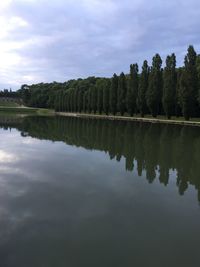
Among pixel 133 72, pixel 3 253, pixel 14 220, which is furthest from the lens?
pixel 133 72

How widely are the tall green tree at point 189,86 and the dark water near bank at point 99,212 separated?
29.6 m

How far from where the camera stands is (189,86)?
43938mm

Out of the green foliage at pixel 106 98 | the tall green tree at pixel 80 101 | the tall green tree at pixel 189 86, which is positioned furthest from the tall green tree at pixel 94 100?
the tall green tree at pixel 189 86

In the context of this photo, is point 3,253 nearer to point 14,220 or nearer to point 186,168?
point 14,220

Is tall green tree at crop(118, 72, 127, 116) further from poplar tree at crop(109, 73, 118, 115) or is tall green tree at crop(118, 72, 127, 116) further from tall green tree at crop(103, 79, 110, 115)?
tall green tree at crop(103, 79, 110, 115)

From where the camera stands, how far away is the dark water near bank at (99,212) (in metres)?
5.61

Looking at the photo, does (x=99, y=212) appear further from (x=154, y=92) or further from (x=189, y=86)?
(x=154, y=92)

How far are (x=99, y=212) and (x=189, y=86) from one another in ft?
126

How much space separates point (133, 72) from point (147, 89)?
29.0 ft

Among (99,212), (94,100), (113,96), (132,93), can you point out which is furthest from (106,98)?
(99,212)

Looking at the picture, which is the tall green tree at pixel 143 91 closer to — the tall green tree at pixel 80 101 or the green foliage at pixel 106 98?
the green foliage at pixel 106 98

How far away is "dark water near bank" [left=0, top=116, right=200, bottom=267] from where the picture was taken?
5.61 metres

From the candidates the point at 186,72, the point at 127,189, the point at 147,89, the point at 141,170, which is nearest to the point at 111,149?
the point at 141,170

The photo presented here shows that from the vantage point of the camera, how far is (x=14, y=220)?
7133mm
